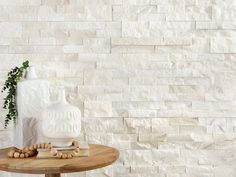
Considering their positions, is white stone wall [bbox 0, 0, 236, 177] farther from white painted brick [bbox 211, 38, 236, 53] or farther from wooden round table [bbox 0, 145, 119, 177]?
wooden round table [bbox 0, 145, 119, 177]

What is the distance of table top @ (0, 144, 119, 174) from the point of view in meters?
1.52

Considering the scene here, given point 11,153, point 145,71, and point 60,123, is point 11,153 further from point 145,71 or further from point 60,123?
point 145,71

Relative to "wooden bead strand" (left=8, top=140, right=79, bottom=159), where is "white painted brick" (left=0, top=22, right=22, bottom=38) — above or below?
above

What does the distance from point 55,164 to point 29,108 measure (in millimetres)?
343

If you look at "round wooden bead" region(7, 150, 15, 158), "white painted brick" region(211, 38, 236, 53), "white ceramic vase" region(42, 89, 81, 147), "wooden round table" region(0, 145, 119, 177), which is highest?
"white painted brick" region(211, 38, 236, 53)

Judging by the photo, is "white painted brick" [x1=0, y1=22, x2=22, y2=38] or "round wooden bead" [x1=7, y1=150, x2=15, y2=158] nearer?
"round wooden bead" [x1=7, y1=150, x2=15, y2=158]

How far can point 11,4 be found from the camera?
2.09 meters

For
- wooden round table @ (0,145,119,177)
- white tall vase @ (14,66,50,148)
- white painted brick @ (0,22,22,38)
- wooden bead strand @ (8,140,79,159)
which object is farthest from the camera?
white painted brick @ (0,22,22,38)

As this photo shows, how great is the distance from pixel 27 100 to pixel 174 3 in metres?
0.79

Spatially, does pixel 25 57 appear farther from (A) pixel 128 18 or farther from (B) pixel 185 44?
(B) pixel 185 44

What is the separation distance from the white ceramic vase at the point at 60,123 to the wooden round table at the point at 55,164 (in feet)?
0.37

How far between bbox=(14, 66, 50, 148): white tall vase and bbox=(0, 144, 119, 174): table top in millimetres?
132

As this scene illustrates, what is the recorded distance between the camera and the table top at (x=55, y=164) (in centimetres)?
152

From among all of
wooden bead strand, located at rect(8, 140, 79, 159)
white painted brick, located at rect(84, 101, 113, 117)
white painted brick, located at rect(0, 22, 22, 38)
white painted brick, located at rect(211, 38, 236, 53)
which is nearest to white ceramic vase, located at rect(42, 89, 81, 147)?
wooden bead strand, located at rect(8, 140, 79, 159)
